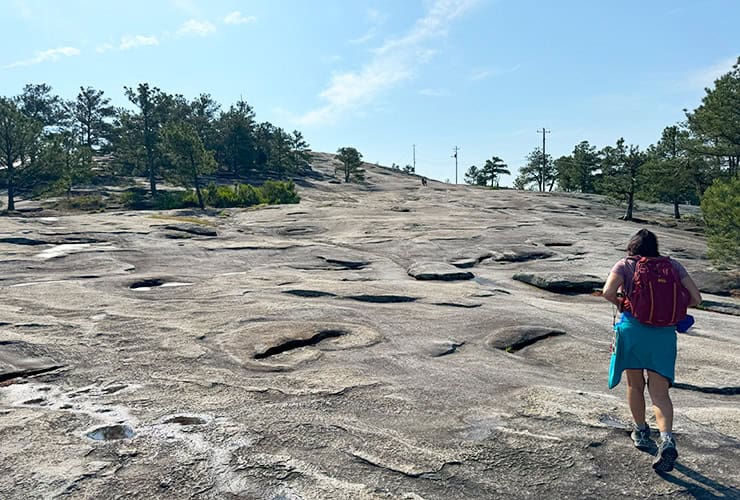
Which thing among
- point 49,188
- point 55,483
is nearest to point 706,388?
point 55,483

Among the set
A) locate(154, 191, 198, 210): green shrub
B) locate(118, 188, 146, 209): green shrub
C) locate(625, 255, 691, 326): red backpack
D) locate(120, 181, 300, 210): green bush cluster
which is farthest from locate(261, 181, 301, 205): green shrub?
locate(625, 255, 691, 326): red backpack

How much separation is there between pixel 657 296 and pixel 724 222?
21.2 m

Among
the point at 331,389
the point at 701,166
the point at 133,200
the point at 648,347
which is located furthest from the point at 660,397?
the point at 133,200

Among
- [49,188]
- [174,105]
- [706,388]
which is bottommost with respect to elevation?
[706,388]

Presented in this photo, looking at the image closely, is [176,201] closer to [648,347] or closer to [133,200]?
[133,200]

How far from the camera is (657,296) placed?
196 inches

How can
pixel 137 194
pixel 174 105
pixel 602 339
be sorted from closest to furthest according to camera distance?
pixel 602 339
pixel 137 194
pixel 174 105

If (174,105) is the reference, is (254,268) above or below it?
below

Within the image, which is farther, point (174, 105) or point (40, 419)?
point (174, 105)

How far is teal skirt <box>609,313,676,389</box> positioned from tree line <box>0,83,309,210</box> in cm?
4933

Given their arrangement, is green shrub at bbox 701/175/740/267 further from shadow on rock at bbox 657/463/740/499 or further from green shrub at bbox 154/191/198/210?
green shrub at bbox 154/191/198/210

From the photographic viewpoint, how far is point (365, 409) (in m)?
6.41

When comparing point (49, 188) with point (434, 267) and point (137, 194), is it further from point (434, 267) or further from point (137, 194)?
point (434, 267)

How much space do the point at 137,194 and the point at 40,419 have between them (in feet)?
184
